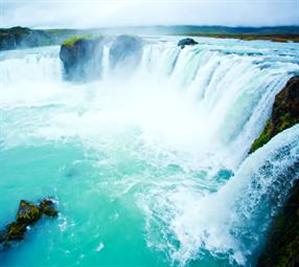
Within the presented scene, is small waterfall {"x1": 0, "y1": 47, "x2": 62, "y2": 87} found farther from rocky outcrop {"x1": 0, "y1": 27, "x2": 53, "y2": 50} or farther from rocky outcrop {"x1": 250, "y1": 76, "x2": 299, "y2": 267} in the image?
rocky outcrop {"x1": 0, "y1": 27, "x2": 53, "y2": 50}

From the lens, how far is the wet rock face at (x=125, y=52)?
25.4 m

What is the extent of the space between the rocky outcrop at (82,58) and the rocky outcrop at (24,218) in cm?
2013

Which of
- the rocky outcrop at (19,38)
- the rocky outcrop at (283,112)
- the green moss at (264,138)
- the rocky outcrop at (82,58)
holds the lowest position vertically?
the rocky outcrop at (19,38)

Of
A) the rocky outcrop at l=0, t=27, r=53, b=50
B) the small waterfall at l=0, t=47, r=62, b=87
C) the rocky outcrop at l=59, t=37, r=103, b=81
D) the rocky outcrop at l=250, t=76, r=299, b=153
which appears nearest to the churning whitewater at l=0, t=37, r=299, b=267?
the rocky outcrop at l=250, t=76, r=299, b=153

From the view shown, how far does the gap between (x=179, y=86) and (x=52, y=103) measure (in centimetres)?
838

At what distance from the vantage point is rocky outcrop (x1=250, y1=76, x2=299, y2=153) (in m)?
8.49

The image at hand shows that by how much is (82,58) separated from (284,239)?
994 inches

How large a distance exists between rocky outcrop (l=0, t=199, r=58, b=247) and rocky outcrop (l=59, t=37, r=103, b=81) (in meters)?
20.1

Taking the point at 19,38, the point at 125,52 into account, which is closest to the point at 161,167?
the point at 125,52

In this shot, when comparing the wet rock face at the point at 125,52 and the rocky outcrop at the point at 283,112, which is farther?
the wet rock face at the point at 125,52

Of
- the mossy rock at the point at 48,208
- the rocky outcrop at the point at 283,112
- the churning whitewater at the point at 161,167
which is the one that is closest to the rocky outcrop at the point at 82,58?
the churning whitewater at the point at 161,167

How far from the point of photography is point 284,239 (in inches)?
239

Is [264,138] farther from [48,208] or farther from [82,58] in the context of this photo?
[82,58]

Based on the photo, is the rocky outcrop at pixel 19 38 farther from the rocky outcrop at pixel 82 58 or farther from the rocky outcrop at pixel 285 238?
the rocky outcrop at pixel 285 238
